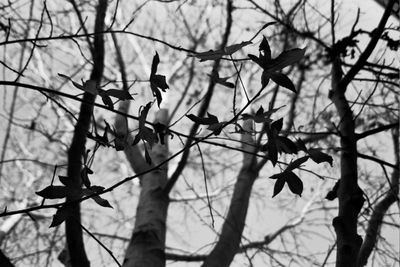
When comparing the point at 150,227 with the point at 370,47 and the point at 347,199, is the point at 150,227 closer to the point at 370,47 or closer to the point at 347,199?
the point at 347,199

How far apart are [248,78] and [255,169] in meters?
1.59

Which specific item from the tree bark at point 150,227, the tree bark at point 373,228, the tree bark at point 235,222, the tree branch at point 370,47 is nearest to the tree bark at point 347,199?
the tree branch at point 370,47

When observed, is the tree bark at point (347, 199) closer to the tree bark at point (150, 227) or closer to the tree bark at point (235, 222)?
the tree bark at point (235, 222)

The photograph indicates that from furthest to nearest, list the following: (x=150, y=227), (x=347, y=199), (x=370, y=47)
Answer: (x=150, y=227) < (x=370, y=47) < (x=347, y=199)

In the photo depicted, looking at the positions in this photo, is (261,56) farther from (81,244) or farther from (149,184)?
(149,184)

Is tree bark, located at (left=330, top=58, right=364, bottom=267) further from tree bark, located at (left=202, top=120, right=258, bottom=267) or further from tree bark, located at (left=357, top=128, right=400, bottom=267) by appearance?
tree bark, located at (left=202, top=120, right=258, bottom=267)

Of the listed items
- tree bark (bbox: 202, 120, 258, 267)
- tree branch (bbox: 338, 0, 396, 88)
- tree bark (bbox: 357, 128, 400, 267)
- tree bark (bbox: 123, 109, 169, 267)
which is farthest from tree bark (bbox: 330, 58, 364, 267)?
tree bark (bbox: 123, 109, 169, 267)

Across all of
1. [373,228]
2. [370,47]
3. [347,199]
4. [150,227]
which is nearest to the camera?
[347,199]

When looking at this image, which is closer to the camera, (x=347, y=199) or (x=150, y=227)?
(x=347, y=199)

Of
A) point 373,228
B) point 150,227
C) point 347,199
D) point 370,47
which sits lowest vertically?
point 347,199

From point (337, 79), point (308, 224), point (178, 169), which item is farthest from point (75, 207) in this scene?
A: point (308, 224)

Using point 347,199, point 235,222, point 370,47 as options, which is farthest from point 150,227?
point 370,47

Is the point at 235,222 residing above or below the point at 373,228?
above

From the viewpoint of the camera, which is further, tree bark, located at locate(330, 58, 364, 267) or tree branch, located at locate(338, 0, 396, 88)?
tree branch, located at locate(338, 0, 396, 88)
